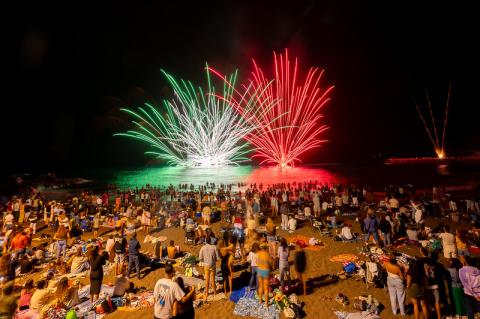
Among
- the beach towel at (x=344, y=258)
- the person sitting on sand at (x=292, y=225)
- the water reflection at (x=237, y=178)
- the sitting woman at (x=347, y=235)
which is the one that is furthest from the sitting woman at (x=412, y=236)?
the water reflection at (x=237, y=178)

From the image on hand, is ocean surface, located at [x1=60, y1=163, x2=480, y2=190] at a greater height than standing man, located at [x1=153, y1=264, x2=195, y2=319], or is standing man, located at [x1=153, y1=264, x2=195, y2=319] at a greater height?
ocean surface, located at [x1=60, y1=163, x2=480, y2=190]

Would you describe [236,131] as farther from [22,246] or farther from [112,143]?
[112,143]

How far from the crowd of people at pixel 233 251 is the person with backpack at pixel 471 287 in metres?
0.02

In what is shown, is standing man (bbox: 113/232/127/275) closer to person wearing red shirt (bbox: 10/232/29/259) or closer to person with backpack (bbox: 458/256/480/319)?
person wearing red shirt (bbox: 10/232/29/259)

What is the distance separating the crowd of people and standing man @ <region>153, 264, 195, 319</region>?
2 centimetres

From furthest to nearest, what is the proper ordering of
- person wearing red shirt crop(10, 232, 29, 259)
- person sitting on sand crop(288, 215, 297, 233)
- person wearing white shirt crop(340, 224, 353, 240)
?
person sitting on sand crop(288, 215, 297, 233) < person wearing white shirt crop(340, 224, 353, 240) < person wearing red shirt crop(10, 232, 29, 259)

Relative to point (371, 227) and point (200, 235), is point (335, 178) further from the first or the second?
point (200, 235)

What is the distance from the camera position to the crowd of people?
576 cm

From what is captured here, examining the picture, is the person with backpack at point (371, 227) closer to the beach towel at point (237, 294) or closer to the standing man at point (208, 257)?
the beach towel at point (237, 294)

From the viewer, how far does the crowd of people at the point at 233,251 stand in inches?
227

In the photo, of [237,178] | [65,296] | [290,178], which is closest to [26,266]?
[65,296]

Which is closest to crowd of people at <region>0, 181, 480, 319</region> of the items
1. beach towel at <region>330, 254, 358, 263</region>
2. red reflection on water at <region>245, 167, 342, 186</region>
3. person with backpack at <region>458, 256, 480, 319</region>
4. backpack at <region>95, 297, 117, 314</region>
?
person with backpack at <region>458, 256, 480, 319</region>

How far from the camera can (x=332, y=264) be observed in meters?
9.05

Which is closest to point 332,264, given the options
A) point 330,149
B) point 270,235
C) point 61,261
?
point 270,235
